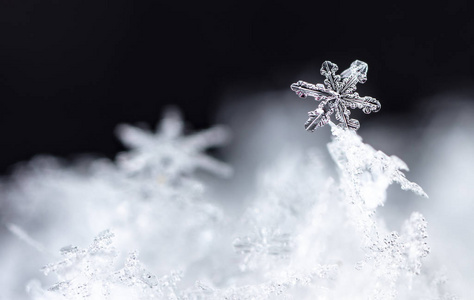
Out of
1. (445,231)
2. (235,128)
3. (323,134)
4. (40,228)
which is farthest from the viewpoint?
(235,128)

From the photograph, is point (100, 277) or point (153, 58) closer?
point (100, 277)

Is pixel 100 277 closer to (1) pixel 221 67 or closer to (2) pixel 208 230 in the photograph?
(2) pixel 208 230

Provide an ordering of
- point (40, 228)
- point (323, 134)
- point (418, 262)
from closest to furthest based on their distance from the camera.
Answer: point (418, 262)
point (40, 228)
point (323, 134)

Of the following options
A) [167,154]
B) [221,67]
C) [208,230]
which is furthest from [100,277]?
[221,67]

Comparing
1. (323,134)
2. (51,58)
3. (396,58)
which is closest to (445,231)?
(323,134)

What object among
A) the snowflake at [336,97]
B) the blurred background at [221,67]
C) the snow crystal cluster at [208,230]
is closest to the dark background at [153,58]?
the blurred background at [221,67]

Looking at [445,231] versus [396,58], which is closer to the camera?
[445,231]

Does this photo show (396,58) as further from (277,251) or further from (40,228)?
(40,228)
